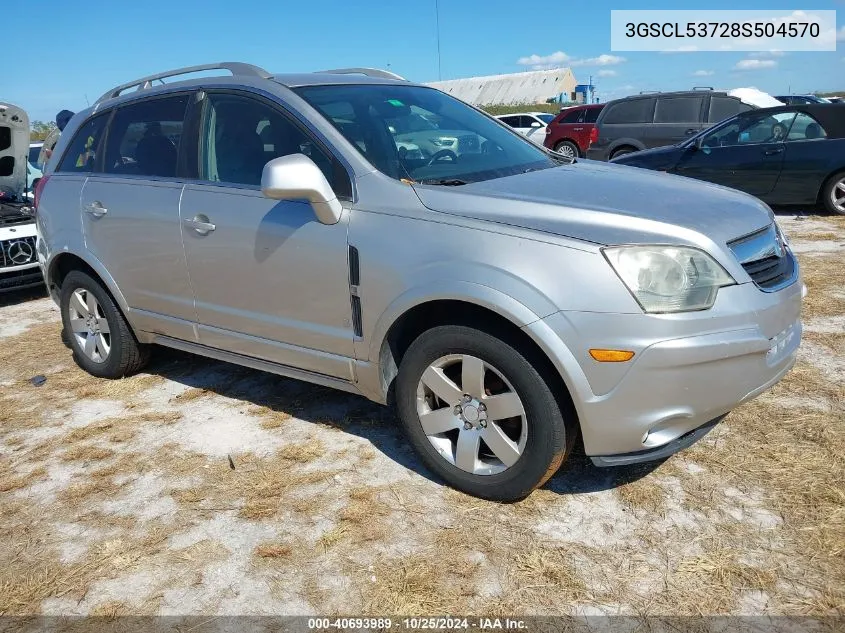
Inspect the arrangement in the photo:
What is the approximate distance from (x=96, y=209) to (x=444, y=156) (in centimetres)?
226

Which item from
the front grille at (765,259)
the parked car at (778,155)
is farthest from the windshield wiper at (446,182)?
the parked car at (778,155)

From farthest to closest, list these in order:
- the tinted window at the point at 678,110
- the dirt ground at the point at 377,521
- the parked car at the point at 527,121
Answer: the parked car at the point at 527,121 → the tinted window at the point at 678,110 → the dirt ground at the point at 377,521

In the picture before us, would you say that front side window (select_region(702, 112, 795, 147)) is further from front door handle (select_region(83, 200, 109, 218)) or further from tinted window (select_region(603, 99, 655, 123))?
front door handle (select_region(83, 200, 109, 218))

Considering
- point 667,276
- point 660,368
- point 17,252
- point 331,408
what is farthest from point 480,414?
point 17,252

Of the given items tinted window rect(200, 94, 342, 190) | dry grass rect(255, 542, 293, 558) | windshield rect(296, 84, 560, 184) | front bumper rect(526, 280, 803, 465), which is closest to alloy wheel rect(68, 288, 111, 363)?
tinted window rect(200, 94, 342, 190)

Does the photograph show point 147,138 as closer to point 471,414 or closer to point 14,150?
point 471,414

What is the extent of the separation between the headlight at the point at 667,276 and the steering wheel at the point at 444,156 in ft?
3.72

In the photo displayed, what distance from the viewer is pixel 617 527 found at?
2801mm

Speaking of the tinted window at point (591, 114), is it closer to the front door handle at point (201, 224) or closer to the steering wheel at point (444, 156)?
the steering wheel at point (444, 156)

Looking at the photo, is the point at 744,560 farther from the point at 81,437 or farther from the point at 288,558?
the point at 81,437

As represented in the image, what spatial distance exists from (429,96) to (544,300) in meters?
1.95

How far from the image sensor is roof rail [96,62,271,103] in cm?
377

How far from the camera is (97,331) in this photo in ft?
15.4

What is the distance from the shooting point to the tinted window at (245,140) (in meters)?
3.45
